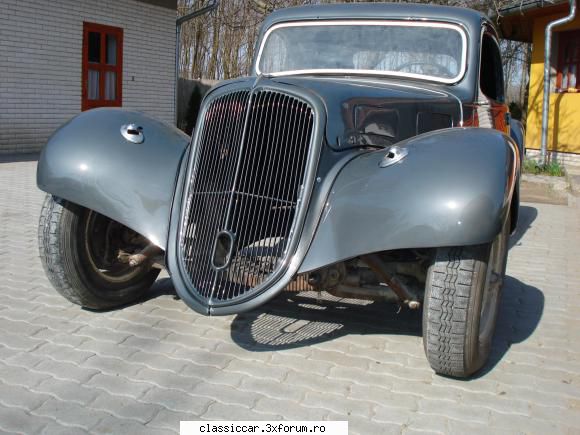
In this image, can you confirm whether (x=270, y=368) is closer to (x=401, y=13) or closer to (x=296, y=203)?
(x=296, y=203)

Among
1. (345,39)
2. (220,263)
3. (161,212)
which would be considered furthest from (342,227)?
(345,39)

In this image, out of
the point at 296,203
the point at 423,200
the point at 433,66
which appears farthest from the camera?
the point at 433,66

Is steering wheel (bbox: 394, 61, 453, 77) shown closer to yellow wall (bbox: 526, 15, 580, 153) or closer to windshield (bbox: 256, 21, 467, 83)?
windshield (bbox: 256, 21, 467, 83)

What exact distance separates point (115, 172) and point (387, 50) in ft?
6.43

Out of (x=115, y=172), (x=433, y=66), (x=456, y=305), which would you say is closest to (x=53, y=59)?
(x=433, y=66)

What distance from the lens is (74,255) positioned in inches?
142

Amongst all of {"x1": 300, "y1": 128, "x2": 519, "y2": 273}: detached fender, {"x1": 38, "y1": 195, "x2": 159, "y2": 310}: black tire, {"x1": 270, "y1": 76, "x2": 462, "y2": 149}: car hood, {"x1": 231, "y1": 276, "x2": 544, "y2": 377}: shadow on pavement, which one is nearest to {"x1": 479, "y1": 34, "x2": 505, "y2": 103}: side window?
{"x1": 270, "y1": 76, "x2": 462, "y2": 149}: car hood

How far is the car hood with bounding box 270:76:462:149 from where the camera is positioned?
10.7ft

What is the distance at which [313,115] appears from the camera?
10.2ft

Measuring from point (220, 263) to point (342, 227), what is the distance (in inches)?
23.4

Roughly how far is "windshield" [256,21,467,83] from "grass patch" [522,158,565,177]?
7425 mm

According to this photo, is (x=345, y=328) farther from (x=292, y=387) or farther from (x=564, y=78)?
(x=564, y=78)

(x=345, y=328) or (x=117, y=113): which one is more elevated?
(x=117, y=113)

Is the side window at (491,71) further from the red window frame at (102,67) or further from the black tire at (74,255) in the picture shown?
the red window frame at (102,67)
